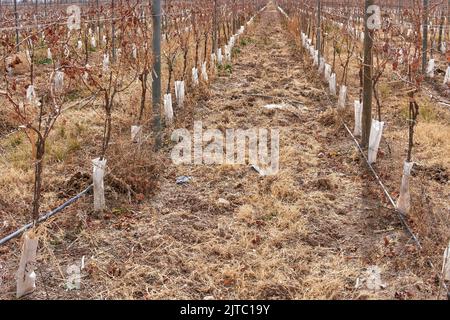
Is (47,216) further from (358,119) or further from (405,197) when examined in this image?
(358,119)

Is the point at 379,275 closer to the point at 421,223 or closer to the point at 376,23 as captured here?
the point at 421,223

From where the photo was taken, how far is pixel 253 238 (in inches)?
141

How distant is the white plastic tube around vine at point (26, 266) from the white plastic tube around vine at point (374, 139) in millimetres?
3474

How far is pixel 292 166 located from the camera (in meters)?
5.18

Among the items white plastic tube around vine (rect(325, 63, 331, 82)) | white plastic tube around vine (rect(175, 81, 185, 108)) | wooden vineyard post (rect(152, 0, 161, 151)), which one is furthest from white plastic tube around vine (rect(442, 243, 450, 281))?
Result: white plastic tube around vine (rect(325, 63, 331, 82))

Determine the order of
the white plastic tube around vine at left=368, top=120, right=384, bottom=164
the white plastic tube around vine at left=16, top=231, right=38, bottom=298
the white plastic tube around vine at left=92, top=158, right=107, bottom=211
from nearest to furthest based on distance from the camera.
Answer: the white plastic tube around vine at left=16, top=231, right=38, bottom=298 → the white plastic tube around vine at left=92, top=158, right=107, bottom=211 → the white plastic tube around vine at left=368, top=120, right=384, bottom=164

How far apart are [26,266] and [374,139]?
3.57 meters

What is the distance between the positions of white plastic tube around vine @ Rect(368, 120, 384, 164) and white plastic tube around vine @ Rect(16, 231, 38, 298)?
347 cm

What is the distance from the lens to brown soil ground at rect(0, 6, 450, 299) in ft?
9.85

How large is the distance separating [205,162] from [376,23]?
2.41m

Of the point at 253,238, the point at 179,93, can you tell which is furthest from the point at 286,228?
the point at 179,93

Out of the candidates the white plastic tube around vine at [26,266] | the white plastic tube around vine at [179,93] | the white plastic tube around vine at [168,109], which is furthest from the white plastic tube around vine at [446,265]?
the white plastic tube around vine at [179,93]

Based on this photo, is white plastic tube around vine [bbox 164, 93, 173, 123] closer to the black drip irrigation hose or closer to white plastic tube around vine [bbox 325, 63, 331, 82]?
the black drip irrigation hose

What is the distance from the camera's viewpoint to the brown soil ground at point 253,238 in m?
3.00
